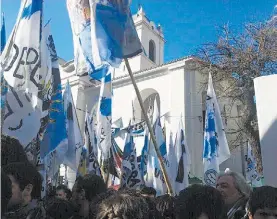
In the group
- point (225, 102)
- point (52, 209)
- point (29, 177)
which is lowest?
point (52, 209)

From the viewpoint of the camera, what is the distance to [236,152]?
1886cm

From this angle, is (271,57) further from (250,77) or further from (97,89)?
(97,89)

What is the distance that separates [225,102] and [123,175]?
11.7m

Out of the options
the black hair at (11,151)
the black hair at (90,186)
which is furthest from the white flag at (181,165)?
the black hair at (11,151)

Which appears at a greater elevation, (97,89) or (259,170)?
(97,89)

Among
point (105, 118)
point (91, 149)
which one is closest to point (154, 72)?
point (105, 118)

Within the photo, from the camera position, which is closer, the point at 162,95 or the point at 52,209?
the point at 52,209

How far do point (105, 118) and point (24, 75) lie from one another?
4.06 m

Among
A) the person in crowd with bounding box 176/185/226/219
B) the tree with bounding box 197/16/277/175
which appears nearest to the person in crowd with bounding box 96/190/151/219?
the person in crowd with bounding box 176/185/226/219

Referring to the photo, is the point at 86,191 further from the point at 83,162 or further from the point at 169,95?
the point at 169,95

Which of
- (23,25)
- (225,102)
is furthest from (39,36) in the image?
(225,102)

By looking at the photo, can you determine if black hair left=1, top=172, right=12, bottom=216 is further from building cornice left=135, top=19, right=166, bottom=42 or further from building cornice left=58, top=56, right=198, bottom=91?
building cornice left=135, top=19, right=166, bottom=42

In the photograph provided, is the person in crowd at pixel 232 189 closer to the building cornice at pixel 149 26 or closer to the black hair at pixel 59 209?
the black hair at pixel 59 209

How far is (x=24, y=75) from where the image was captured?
445cm
